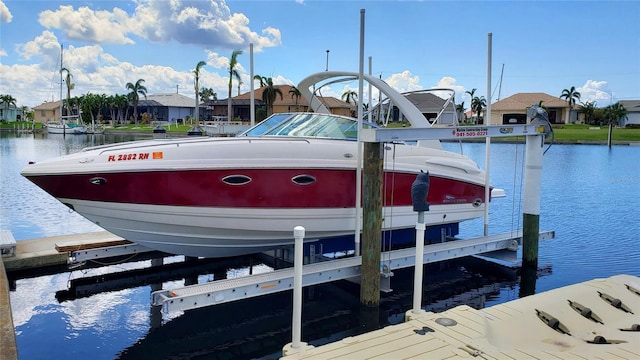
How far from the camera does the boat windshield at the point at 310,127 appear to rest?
328 inches

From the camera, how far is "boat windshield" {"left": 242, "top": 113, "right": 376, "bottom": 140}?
328 inches

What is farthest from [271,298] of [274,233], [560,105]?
[560,105]

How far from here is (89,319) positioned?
727 centimetres

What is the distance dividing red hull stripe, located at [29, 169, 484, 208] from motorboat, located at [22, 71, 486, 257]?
0.04 feet

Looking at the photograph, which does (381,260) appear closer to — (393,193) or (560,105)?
(393,193)

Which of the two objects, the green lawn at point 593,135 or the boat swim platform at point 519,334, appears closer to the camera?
the boat swim platform at point 519,334

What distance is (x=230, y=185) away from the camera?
7.05 metres

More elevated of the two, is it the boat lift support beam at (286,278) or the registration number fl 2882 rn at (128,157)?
the registration number fl 2882 rn at (128,157)

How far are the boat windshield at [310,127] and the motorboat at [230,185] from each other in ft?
0.05

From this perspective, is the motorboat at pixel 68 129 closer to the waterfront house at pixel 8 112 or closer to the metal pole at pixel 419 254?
the waterfront house at pixel 8 112

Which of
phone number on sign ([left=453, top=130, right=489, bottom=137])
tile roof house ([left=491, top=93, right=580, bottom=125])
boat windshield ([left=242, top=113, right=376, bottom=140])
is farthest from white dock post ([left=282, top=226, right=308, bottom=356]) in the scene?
tile roof house ([left=491, top=93, right=580, bottom=125])

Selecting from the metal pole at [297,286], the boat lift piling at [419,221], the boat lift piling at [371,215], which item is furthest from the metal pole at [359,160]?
the metal pole at [297,286]

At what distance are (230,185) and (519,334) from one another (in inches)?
156

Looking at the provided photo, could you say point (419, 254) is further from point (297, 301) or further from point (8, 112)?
point (8, 112)
